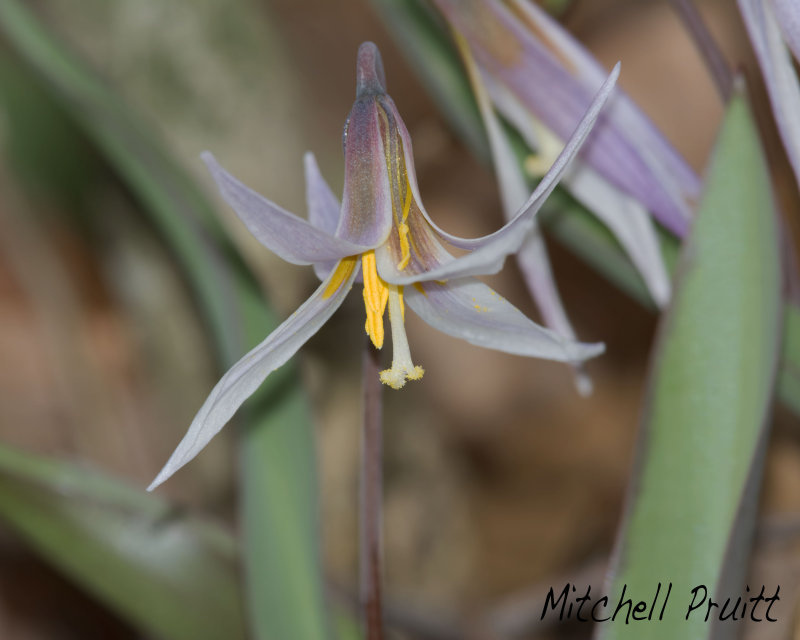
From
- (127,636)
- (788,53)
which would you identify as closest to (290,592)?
(788,53)

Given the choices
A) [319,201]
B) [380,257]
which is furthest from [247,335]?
[380,257]

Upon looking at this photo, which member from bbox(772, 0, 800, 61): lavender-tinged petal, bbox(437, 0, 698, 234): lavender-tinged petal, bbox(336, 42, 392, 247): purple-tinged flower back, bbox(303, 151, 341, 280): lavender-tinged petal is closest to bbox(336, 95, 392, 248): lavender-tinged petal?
bbox(336, 42, 392, 247): purple-tinged flower back

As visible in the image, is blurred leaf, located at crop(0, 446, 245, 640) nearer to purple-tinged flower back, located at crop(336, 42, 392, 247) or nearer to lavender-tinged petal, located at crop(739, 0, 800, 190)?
purple-tinged flower back, located at crop(336, 42, 392, 247)

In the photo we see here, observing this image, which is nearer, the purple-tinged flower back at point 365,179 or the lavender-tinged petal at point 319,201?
the purple-tinged flower back at point 365,179

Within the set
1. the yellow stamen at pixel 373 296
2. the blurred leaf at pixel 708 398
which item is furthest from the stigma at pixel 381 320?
the blurred leaf at pixel 708 398

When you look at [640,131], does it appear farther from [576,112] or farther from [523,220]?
[523,220]

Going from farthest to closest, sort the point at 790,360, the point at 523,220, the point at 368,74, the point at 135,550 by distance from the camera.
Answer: the point at 135,550, the point at 790,360, the point at 368,74, the point at 523,220

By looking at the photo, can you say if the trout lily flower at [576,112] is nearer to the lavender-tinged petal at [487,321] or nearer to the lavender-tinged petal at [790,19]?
the lavender-tinged petal at [790,19]
